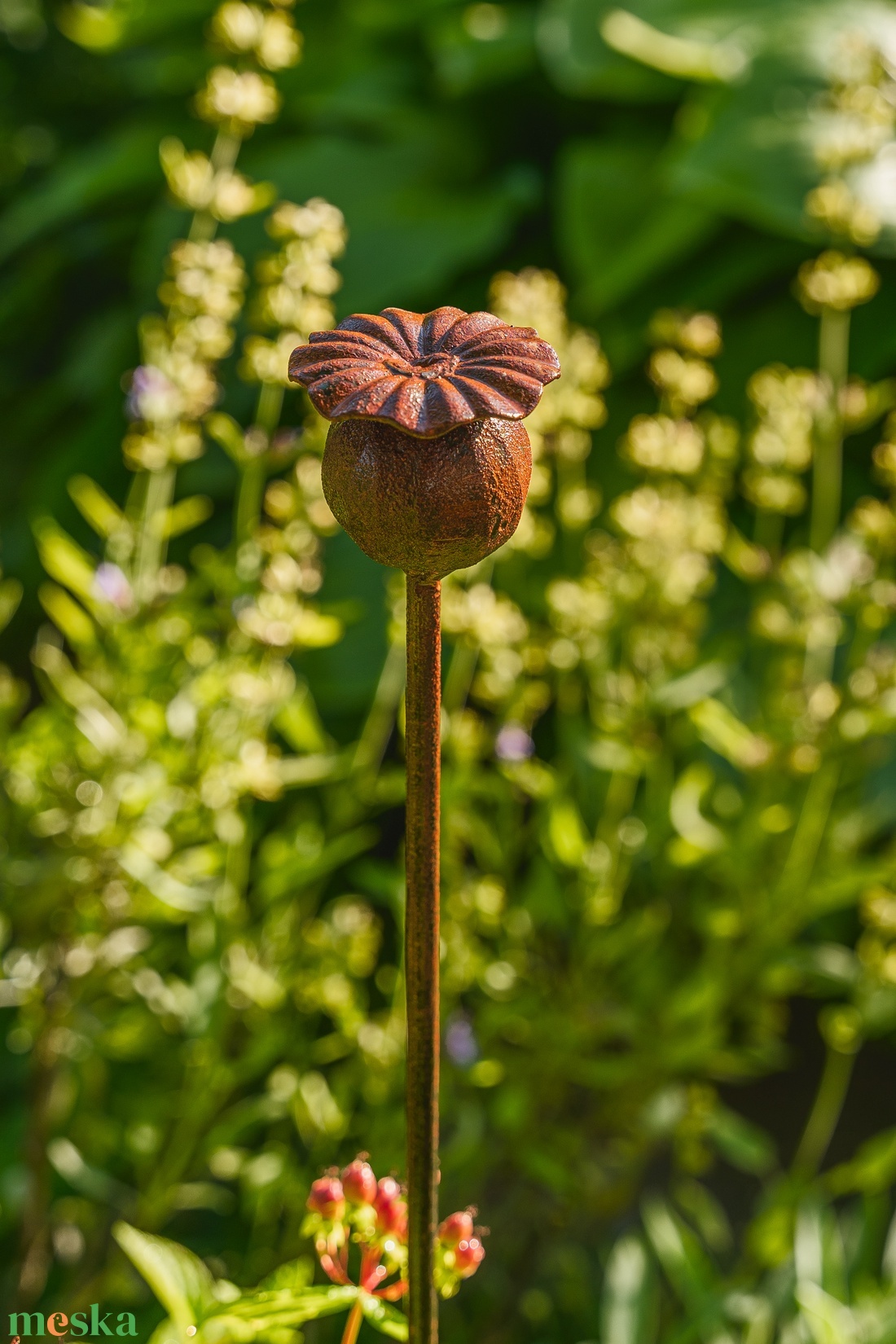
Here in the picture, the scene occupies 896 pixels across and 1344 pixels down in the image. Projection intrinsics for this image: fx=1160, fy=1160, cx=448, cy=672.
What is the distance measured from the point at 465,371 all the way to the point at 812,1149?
77cm

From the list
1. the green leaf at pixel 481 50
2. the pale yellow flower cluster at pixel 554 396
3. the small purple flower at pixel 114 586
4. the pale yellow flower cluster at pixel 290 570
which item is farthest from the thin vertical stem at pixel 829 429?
the green leaf at pixel 481 50

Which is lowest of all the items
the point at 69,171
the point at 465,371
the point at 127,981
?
the point at 127,981

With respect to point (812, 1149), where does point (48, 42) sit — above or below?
above

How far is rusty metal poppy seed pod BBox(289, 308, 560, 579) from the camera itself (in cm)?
21

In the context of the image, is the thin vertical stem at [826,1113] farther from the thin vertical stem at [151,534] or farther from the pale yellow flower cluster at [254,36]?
A: the pale yellow flower cluster at [254,36]

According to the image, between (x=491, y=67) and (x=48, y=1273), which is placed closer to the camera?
(x=48, y=1273)

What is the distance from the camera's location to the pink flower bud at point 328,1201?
0.94ft

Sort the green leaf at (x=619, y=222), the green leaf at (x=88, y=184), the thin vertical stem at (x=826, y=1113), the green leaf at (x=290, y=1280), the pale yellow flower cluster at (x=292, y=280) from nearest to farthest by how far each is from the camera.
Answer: the green leaf at (x=290, y=1280) < the pale yellow flower cluster at (x=292, y=280) < the thin vertical stem at (x=826, y=1113) < the green leaf at (x=619, y=222) < the green leaf at (x=88, y=184)

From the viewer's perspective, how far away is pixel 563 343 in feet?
2.39

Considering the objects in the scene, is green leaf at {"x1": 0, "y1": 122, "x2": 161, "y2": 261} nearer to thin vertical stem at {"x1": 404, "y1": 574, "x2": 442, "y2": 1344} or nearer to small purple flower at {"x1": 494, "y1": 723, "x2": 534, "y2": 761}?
small purple flower at {"x1": 494, "y1": 723, "x2": 534, "y2": 761}

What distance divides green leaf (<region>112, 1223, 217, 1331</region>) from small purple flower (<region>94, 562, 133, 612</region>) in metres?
0.35

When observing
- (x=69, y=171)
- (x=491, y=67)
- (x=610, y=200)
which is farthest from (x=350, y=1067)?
(x=69, y=171)

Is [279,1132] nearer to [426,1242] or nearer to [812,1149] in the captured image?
[812,1149]

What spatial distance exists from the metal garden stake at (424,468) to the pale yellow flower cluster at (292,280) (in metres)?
0.34
